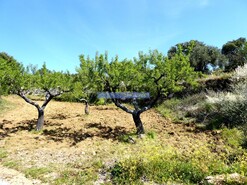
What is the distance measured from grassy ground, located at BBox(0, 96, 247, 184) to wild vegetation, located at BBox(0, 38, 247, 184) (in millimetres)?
33

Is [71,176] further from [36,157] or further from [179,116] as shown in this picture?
[179,116]

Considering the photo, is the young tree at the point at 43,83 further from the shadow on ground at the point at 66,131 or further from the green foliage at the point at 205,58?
the green foliage at the point at 205,58

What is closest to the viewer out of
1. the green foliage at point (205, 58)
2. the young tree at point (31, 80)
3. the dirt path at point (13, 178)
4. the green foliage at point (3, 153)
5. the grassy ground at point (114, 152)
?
the grassy ground at point (114, 152)

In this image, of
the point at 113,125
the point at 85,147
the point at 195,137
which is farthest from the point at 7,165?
the point at 195,137

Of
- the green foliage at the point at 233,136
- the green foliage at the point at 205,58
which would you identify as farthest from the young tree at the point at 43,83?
the green foliage at the point at 205,58

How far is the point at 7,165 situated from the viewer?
974 cm

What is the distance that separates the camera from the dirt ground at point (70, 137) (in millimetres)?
10477

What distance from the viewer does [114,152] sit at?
35.2 feet

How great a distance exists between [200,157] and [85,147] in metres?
5.57

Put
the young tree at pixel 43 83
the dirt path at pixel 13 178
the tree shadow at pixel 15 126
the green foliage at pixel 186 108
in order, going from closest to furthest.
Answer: the dirt path at pixel 13 178
the tree shadow at pixel 15 126
the young tree at pixel 43 83
the green foliage at pixel 186 108

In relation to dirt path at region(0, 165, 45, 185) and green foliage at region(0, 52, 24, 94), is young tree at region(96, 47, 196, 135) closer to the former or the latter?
green foliage at region(0, 52, 24, 94)

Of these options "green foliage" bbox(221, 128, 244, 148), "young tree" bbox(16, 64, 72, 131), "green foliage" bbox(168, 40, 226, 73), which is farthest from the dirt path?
"green foliage" bbox(168, 40, 226, 73)

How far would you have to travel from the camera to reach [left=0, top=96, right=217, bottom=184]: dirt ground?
10.5 metres

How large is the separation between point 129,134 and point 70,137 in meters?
3.30
